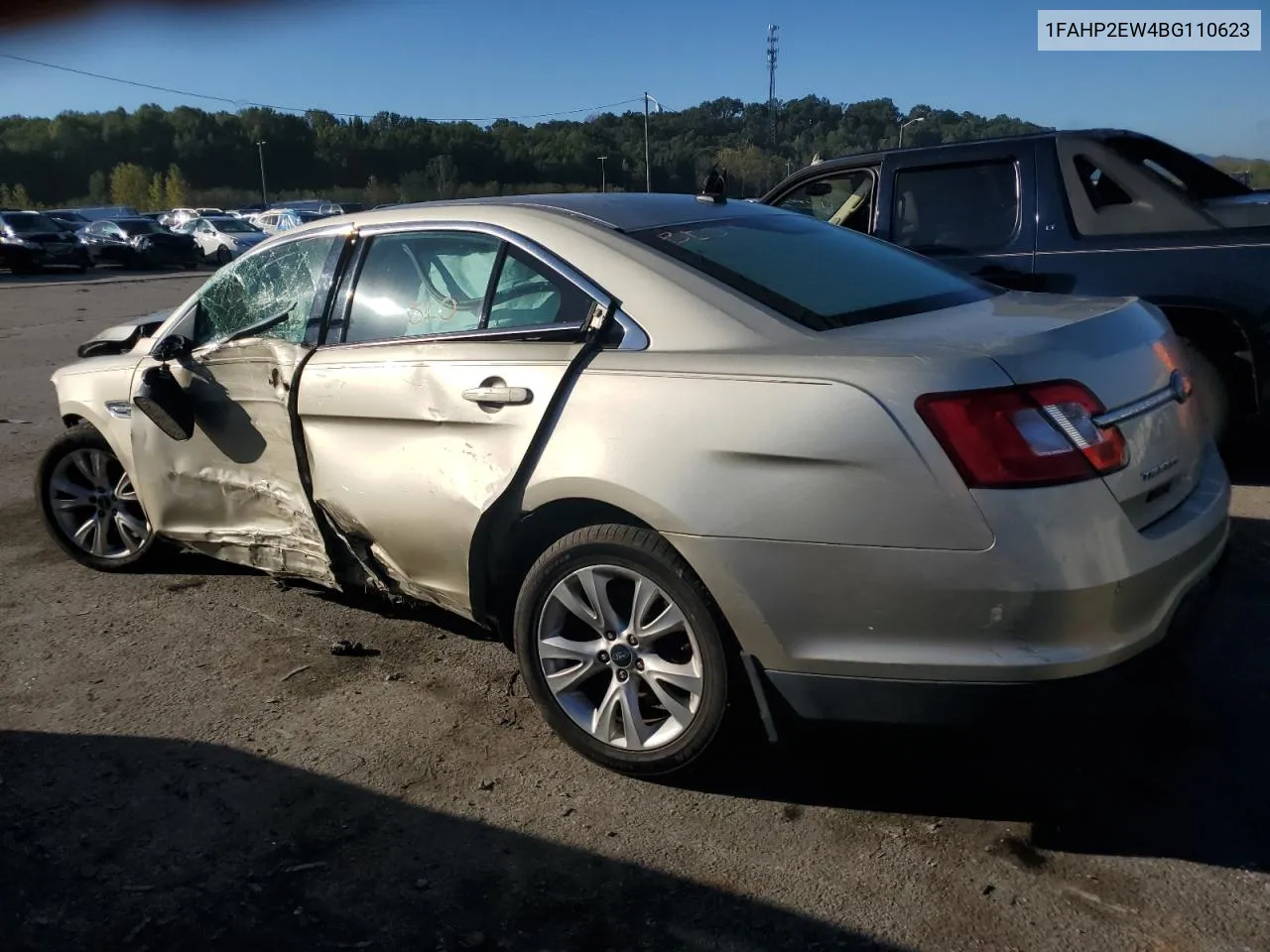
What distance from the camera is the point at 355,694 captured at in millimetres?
3770

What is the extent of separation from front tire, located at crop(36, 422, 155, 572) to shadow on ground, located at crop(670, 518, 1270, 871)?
3158 millimetres

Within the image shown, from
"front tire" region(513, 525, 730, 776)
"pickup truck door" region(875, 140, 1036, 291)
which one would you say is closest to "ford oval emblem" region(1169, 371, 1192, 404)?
"front tire" region(513, 525, 730, 776)

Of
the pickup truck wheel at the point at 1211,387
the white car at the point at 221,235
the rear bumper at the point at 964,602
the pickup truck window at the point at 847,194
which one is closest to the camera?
the rear bumper at the point at 964,602

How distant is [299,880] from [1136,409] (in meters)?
2.38

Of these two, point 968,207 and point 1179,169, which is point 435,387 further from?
point 1179,169

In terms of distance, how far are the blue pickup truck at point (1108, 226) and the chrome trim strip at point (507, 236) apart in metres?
2.55

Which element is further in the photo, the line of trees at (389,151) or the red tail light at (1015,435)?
the line of trees at (389,151)

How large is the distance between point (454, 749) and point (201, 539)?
1.75 m

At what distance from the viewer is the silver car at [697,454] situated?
252 centimetres

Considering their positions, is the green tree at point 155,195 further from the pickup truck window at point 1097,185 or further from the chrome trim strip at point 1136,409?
the chrome trim strip at point 1136,409

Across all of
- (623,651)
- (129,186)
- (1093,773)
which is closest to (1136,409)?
(1093,773)

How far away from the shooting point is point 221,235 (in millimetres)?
36062

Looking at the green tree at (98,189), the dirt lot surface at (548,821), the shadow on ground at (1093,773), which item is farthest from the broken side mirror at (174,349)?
the green tree at (98,189)

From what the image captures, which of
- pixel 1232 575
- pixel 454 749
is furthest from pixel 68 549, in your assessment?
pixel 1232 575
